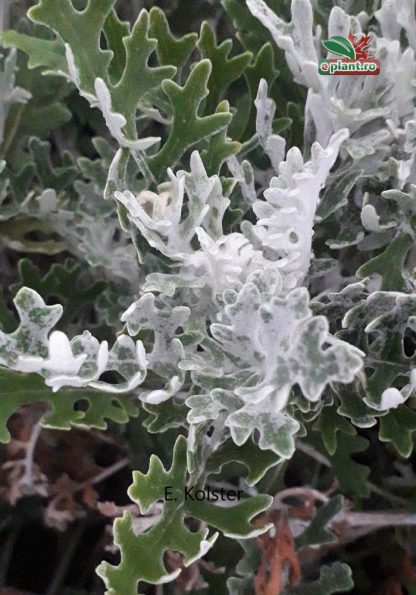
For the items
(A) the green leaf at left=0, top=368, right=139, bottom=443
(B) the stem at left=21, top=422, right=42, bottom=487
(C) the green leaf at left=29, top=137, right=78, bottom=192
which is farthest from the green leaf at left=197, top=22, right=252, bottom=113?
(B) the stem at left=21, top=422, right=42, bottom=487

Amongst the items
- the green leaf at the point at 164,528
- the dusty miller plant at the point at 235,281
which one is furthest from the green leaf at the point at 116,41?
the green leaf at the point at 164,528

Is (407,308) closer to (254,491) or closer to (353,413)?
(353,413)

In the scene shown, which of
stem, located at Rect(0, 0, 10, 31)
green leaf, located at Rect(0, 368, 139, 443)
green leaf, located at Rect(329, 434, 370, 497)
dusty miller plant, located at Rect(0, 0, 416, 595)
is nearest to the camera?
dusty miller plant, located at Rect(0, 0, 416, 595)

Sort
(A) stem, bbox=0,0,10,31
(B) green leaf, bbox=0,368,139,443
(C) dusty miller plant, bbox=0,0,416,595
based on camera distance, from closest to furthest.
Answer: (C) dusty miller plant, bbox=0,0,416,595 < (B) green leaf, bbox=0,368,139,443 < (A) stem, bbox=0,0,10,31

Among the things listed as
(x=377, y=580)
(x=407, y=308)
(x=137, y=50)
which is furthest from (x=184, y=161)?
(x=377, y=580)

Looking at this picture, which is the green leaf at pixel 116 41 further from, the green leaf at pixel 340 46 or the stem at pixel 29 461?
the stem at pixel 29 461

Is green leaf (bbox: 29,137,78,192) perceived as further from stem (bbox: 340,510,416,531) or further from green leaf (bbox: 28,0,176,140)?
stem (bbox: 340,510,416,531)
